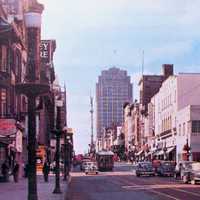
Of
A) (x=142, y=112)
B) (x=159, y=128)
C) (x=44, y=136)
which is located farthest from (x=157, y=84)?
(x=44, y=136)

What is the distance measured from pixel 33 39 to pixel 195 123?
248 ft

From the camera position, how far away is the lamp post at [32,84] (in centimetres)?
1518

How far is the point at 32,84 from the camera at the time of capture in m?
15.6

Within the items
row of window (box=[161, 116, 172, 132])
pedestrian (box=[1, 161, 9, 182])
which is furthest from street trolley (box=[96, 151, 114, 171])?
pedestrian (box=[1, 161, 9, 182])

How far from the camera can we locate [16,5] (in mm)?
57594

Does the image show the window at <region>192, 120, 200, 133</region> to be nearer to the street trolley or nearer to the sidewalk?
the street trolley

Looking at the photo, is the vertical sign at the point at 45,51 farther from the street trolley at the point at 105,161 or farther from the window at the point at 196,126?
the window at the point at 196,126

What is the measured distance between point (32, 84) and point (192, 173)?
130 feet

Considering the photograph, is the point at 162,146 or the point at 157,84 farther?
the point at 157,84

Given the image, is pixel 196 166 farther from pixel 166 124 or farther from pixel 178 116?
pixel 166 124

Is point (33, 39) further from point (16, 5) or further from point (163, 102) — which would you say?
point (163, 102)

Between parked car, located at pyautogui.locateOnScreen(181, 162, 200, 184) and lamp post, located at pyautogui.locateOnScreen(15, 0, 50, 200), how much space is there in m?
38.3

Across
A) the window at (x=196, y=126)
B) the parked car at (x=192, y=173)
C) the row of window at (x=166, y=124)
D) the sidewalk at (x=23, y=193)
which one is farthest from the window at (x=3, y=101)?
the row of window at (x=166, y=124)

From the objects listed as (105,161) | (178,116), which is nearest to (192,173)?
(178,116)
